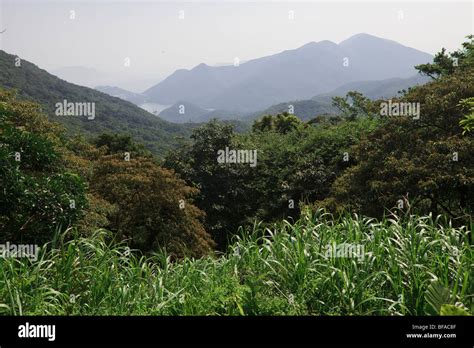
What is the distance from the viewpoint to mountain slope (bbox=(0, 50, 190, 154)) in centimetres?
3441

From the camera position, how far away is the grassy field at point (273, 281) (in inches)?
119

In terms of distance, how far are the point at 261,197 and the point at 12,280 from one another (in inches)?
467

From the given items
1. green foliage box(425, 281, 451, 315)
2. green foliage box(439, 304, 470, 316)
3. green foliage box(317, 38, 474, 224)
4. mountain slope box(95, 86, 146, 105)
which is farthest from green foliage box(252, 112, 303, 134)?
mountain slope box(95, 86, 146, 105)

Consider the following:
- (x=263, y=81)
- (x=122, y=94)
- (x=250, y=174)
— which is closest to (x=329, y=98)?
(x=122, y=94)

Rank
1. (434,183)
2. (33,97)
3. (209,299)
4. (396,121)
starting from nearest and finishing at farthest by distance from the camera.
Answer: (209,299) < (434,183) < (396,121) < (33,97)

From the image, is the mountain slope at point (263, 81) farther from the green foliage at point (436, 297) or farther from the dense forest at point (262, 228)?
the green foliage at point (436, 297)

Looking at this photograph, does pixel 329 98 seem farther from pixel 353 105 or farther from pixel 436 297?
pixel 436 297

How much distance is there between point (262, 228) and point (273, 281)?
3.25 metres

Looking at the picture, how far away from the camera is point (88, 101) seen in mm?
44938

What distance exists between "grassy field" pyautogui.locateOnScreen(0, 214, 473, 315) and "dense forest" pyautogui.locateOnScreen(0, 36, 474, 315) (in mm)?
10

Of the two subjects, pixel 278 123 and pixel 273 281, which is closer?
pixel 273 281

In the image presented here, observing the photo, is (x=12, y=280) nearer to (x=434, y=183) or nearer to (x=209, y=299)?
(x=209, y=299)
